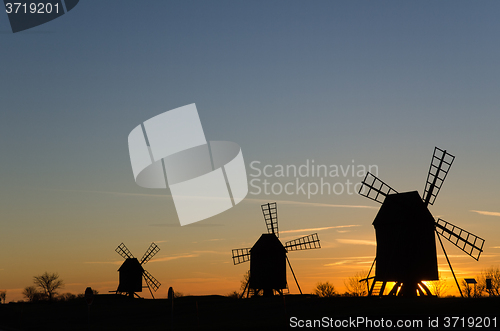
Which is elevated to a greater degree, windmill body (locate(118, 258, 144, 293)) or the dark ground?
windmill body (locate(118, 258, 144, 293))

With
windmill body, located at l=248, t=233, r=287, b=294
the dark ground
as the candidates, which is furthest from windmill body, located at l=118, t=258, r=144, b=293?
the dark ground

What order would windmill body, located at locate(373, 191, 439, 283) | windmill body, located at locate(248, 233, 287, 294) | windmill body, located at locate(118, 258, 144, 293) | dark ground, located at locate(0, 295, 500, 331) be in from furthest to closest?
1. windmill body, located at locate(118, 258, 144, 293)
2. windmill body, located at locate(248, 233, 287, 294)
3. windmill body, located at locate(373, 191, 439, 283)
4. dark ground, located at locate(0, 295, 500, 331)

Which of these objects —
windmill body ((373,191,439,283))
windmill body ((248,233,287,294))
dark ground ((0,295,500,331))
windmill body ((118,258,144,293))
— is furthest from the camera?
windmill body ((118,258,144,293))

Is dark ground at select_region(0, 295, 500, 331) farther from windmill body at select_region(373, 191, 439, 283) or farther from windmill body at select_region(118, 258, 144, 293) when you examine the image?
windmill body at select_region(118, 258, 144, 293)

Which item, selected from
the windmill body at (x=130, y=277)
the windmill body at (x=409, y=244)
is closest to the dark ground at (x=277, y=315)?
the windmill body at (x=409, y=244)

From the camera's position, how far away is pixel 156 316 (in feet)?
124

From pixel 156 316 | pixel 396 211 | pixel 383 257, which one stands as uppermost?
pixel 396 211

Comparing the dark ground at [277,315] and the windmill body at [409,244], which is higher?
the windmill body at [409,244]

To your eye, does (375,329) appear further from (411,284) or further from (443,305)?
(411,284)

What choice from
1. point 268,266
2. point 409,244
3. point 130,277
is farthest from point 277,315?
point 130,277

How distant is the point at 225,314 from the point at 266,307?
4.18m

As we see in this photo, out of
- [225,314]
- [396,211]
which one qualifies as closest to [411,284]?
[396,211]

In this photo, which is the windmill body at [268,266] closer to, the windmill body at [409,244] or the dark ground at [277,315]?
the dark ground at [277,315]

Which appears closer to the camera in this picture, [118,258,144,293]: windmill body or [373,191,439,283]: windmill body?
[373,191,439,283]: windmill body
